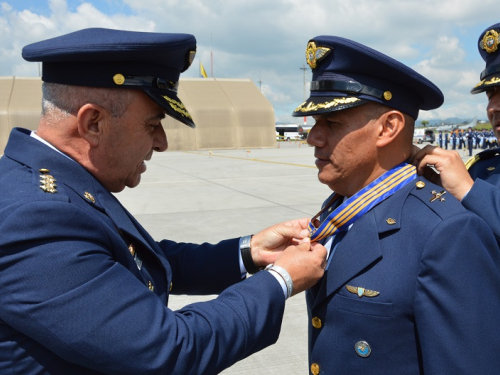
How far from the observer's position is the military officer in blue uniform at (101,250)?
3.90 ft

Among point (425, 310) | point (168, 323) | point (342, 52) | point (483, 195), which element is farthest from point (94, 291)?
point (483, 195)

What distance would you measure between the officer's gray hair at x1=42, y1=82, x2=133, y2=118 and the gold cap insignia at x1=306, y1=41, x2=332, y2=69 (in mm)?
778

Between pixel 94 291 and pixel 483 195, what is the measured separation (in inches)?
60.2

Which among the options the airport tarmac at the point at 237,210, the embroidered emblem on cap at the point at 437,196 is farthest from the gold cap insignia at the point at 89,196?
the airport tarmac at the point at 237,210

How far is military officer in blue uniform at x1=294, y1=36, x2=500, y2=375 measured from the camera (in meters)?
1.47

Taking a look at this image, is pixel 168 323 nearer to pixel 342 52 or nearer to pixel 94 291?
pixel 94 291

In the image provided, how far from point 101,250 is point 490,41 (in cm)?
235

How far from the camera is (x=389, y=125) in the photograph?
179cm

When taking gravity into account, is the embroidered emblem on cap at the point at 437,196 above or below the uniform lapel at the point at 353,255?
above

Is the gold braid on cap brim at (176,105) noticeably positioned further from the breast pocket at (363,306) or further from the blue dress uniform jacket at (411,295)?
the breast pocket at (363,306)

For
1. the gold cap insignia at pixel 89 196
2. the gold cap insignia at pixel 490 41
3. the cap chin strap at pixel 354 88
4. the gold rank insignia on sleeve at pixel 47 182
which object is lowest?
the gold cap insignia at pixel 89 196

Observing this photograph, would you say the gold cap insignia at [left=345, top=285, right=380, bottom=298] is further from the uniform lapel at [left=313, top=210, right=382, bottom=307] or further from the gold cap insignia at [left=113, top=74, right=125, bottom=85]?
the gold cap insignia at [left=113, top=74, right=125, bottom=85]

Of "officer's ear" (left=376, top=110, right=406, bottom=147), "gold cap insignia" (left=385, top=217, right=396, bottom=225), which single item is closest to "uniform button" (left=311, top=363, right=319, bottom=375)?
"gold cap insignia" (left=385, top=217, right=396, bottom=225)

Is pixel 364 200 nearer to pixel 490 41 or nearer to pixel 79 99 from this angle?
pixel 79 99
